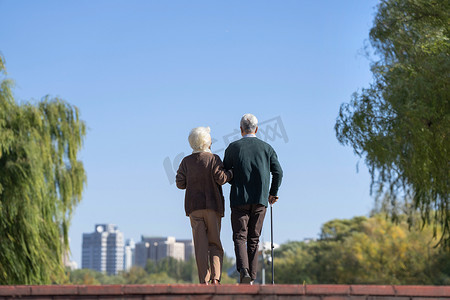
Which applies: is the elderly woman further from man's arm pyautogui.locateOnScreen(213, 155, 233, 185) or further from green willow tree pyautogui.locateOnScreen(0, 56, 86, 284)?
green willow tree pyautogui.locateOnScreen(0, 56, 86, 284)

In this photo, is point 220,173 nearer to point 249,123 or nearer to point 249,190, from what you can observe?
point 249,190

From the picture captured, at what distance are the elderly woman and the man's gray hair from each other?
41 cm

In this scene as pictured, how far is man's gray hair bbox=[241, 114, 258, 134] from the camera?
26.8 ft

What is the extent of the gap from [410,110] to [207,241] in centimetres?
881

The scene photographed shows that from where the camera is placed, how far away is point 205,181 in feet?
26.2

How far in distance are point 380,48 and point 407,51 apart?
130cm

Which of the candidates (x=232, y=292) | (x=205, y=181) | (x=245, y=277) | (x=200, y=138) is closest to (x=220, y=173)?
(x=205, y=181)

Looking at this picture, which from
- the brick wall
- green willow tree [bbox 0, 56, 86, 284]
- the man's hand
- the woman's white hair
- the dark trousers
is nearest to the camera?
the brick wall

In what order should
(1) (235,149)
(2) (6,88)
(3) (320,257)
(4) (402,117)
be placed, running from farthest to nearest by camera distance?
(3) (320,257)
(2) (6,88)
(4) (402,117)
(1) (235,149)

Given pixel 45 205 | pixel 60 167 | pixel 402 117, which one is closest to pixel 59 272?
pixel 45 205

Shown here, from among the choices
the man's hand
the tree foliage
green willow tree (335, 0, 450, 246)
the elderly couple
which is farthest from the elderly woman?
the tree foliage

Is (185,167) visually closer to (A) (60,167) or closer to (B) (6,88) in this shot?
(B) (6,88)

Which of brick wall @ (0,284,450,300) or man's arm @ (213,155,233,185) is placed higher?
man's arm @ (213,155,233,185)

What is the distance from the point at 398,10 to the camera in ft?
55.1
